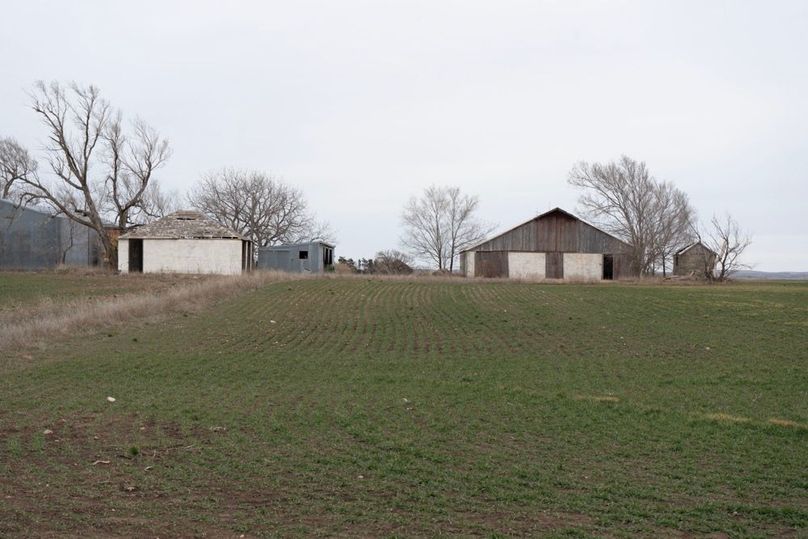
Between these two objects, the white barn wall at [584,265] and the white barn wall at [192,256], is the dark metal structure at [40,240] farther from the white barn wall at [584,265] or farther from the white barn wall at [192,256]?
the white barn wall at [584,265]

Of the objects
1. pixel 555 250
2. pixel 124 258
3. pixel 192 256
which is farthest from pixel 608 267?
pixel 124 258

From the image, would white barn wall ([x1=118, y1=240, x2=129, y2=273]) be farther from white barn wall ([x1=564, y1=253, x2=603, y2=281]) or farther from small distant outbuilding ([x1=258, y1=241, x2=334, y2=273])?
white barn wall ([x1=564, y1=253, x2=603, y2=281])

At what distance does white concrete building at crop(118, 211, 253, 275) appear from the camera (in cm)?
5166

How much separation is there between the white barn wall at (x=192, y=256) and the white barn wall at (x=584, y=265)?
24.9 m

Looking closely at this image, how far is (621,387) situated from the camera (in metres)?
15.5

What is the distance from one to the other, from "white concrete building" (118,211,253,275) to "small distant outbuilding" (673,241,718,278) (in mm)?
38489

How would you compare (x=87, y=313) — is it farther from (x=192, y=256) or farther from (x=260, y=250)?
(x=260, y=250)

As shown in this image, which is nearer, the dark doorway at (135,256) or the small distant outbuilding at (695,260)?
the dark doorway at (135,256)

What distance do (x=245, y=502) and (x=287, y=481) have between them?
85cm

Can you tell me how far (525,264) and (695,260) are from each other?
23310 millimetres

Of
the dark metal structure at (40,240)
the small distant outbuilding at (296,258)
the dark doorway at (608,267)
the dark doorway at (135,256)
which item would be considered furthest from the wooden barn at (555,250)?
the dark metal structure at (40,240)

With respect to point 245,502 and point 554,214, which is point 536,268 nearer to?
point 554,214

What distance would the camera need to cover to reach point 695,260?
2734 inches

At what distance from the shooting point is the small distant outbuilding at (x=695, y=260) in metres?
61.4
